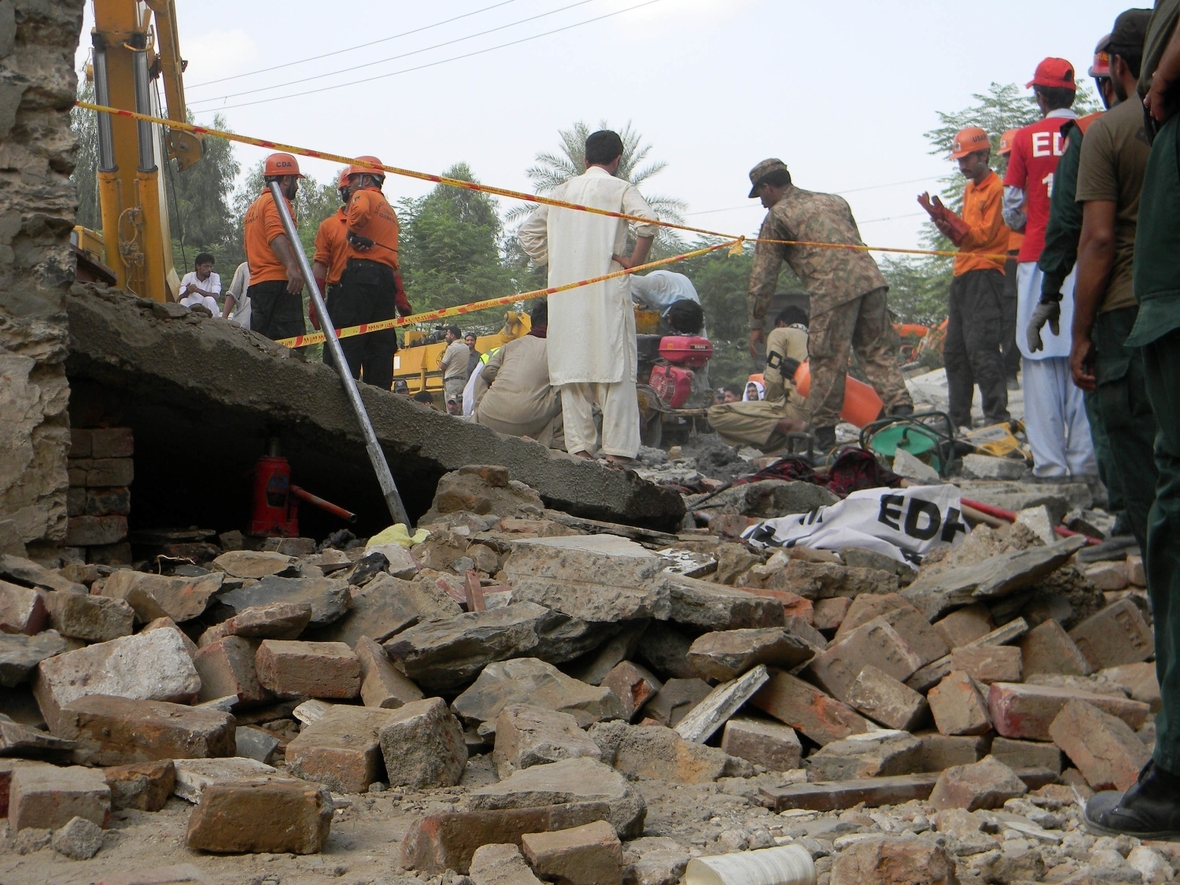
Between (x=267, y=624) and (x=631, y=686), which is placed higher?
(x=267, y=624)

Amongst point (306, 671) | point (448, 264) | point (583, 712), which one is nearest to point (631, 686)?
point (583, 712)

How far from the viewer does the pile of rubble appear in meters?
1.97

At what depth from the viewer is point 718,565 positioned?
158 inches

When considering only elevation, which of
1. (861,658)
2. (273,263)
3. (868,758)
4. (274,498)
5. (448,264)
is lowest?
(868,758)

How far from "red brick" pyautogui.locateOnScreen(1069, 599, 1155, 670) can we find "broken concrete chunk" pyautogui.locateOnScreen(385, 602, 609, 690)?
1.48 meters

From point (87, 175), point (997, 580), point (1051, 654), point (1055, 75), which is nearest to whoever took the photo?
point (1051, 654)

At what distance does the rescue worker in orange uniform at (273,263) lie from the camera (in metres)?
6.51

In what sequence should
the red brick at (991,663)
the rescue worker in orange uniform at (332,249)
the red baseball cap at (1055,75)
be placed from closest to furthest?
the red brick at (991,663) → the red baseball cap at (1055,75) → the rescue worker in orange uniform at (332,249)

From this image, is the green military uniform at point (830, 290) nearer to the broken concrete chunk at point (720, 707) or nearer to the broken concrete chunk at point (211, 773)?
the broken concrete chunk at point (720, 707)

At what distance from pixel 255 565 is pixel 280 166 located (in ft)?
11.6

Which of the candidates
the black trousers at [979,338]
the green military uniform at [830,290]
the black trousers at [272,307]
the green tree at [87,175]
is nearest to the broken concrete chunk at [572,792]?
the black trousers at [272,307]

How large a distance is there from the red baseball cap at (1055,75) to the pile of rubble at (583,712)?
9.65ft

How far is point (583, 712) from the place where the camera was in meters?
2.76

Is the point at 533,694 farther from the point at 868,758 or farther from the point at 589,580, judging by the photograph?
the point at 868,758
